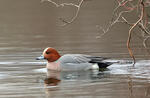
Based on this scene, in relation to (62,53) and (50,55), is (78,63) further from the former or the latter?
(62,53)

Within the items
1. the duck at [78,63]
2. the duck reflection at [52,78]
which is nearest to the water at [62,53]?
the duck reflection at [52,78]

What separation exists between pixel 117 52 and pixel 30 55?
229cm

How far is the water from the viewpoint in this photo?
10641 mm

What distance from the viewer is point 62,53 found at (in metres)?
15.8

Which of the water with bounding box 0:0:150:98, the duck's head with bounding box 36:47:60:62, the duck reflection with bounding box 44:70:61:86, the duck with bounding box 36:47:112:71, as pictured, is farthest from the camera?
the duck's head with bounding box 36:47:60:62

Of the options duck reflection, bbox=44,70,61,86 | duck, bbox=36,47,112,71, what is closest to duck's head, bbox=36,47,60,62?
duck, bbox=36,47,112,71

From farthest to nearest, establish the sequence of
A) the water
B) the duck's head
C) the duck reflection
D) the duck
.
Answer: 1. the duck's head
2. the duck
3. the duck reflection
4. the water

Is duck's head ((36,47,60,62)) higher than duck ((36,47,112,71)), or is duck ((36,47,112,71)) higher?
duck's head ((36,47,60,62))

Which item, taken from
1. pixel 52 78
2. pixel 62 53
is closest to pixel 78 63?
pixel 52 78

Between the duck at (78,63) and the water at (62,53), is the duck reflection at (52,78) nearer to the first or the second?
the water at (62,53)

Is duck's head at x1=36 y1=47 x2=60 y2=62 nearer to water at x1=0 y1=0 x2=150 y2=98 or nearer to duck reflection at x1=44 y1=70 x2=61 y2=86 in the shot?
water at x1=0 y1=0 x2=150 y2=98

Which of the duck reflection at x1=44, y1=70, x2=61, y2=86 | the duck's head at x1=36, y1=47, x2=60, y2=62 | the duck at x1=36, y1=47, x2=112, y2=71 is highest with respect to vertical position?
the duck's head at x1=36, y1=47, x2=60, y2=62

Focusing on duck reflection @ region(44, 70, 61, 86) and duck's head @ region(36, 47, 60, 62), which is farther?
duck's head @ region(36, 47, 60, 62)

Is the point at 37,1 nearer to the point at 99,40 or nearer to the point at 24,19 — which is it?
the point at 24,19
